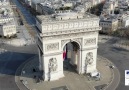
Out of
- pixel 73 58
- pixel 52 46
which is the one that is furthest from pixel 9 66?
pixel 73 58

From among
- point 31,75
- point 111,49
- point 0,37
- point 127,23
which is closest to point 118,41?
point 111,49

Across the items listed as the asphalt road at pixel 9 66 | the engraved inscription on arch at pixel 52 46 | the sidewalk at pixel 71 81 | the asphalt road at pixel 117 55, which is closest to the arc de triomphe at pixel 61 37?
the engraved inscription on arch at pixel 52 46

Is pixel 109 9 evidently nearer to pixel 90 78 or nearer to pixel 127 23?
pixel 127 23

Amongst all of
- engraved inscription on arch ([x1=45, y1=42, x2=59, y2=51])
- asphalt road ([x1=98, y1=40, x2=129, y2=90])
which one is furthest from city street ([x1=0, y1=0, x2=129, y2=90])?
engraved inscription on arch ([x1=45, y1=42, x2=59, y2=51])

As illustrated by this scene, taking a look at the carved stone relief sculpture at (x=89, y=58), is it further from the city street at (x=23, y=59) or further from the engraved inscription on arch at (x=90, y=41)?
the city street at (x=23, y=59)

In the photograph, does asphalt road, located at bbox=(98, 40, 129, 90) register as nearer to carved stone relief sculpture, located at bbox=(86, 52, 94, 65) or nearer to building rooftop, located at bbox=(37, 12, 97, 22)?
carved stone relief sculpture, located at bbox=(86, 52, 94, 65)

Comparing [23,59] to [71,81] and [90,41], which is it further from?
[90,41]
